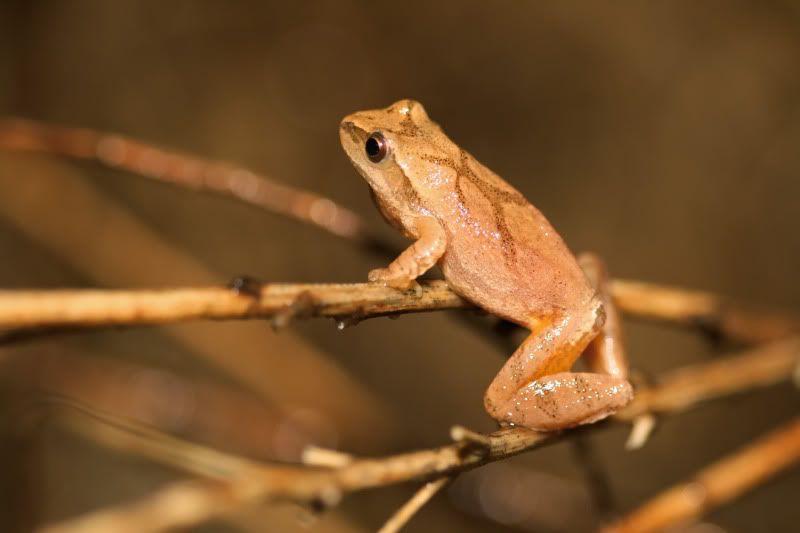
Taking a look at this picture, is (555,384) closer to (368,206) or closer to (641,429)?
(641,429)

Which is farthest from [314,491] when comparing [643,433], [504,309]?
[643,433]

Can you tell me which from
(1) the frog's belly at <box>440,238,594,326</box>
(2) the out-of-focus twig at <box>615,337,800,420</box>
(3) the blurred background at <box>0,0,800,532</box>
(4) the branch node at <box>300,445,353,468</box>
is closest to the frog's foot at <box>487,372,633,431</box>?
(2) the out-of-focus twig at <box>615,337,800,420</box>

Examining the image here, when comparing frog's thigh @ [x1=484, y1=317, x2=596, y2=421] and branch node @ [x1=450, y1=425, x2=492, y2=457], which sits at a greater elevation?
frog's thigh @ [x1=484, y1=317, x2=596, y2=421]

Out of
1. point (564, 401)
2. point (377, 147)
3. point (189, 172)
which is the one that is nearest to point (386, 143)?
point (377, 147)

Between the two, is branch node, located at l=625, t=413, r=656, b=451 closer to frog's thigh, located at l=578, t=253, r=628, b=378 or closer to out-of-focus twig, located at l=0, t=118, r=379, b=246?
frog's thigh, located at l=578, t=253, r=628, b=378

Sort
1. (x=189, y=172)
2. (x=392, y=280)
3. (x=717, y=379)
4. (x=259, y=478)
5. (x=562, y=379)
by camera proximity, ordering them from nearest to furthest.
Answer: (x=259, y=478)
(x=392, y=280)
(x=562, y=379)
(x=717, y=379)
(x=189, y=172)

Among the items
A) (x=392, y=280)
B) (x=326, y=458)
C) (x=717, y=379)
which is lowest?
(x=326, y=458)
